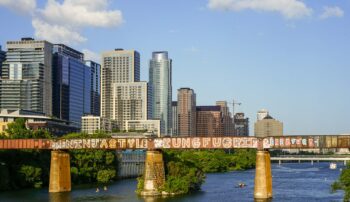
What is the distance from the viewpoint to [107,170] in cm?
15150

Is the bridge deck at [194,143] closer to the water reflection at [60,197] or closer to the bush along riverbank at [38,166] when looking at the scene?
the bush along riverbank at [38,166]

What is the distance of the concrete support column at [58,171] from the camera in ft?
356

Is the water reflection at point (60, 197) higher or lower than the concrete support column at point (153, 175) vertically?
lower

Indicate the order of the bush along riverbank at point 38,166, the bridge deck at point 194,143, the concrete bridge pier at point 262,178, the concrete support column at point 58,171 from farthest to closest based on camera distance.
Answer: the bush along riverbank at point 38,166, the concrete support column at point 58,171, the bridge deck at point 194,143, the concrete bridge pier at point 262,178

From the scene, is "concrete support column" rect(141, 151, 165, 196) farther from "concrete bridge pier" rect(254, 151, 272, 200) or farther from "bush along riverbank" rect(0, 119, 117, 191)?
"bush along riverbank" rect(0, 119, 117, 191)

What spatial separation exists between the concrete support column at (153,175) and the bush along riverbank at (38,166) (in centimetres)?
3143

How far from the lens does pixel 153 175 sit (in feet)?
331

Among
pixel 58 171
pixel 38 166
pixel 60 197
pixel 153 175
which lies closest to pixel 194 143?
pixel 153 175

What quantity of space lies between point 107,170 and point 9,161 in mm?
34493

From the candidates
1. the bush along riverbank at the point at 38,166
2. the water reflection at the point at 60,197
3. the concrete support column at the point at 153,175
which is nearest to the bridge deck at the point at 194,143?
the concrete support column at the point at 153,175

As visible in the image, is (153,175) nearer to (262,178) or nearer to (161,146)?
(161,146)

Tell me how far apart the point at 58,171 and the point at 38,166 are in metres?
19.0

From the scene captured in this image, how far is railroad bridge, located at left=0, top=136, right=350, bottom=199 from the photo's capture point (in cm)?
9325

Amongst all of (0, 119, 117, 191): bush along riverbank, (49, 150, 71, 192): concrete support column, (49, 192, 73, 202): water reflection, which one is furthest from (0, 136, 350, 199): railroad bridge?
(0, 119, 117, 191): bush along riverbank
